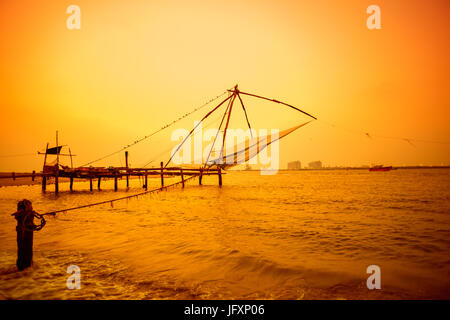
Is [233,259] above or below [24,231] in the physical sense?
below

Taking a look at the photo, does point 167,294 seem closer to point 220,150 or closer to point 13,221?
point 13,221

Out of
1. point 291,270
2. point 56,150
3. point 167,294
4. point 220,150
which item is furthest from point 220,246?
point 56,150

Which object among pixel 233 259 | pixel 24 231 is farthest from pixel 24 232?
pixel 233 259

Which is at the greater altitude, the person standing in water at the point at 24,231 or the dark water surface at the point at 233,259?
the person standing in water at the point at 24,231

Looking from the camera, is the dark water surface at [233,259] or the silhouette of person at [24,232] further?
the silhouette of person at [24,232]

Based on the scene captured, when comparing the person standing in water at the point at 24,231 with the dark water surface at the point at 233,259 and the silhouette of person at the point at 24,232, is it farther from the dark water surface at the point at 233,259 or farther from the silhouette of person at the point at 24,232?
the dark water surface at the point at 233,259

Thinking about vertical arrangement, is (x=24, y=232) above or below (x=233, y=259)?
above

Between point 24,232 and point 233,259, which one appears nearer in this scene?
point 24,232

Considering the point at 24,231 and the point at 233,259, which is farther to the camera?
the point at 233,259

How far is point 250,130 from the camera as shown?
1808 centimetres

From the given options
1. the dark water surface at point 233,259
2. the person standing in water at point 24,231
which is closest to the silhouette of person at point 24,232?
the person standing in water at point 24,231

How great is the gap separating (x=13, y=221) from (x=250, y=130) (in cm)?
1405

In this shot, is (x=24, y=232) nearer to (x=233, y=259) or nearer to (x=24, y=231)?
(x=24, y=231)

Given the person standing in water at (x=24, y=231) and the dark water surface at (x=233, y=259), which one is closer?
the dark water surface at (x=233, y=259)
